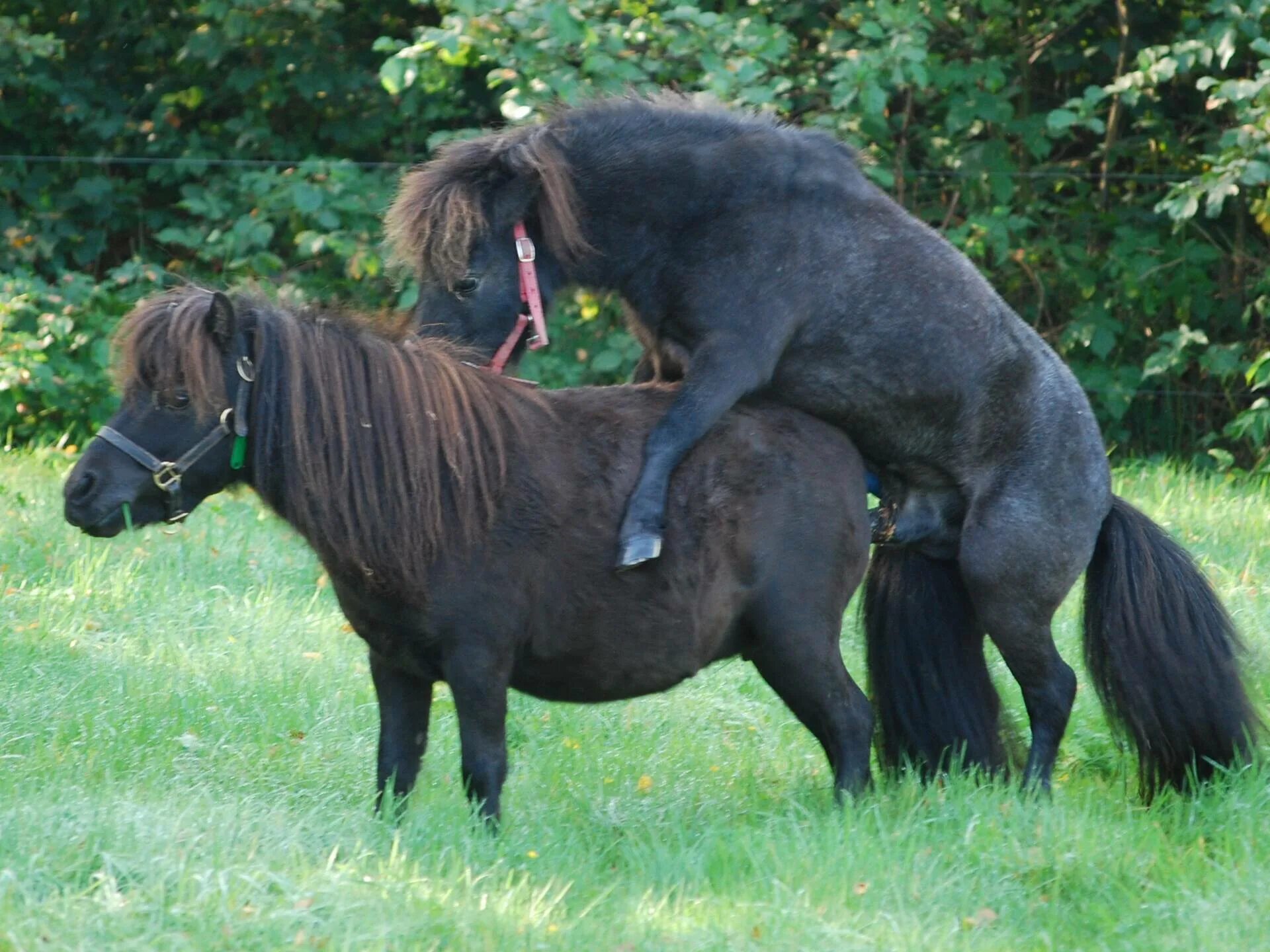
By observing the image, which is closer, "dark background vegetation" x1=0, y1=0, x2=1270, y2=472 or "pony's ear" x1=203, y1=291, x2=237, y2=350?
"pony's ear" x1=203, y1=291, x2=237, y2=350

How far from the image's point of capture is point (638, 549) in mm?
4203

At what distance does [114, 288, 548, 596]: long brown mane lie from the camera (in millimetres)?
3994

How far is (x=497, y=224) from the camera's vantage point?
4453 millimetres

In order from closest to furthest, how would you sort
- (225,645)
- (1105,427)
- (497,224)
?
(497,224) → (225,645) → (1105,427)

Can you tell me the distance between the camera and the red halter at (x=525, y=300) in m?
4.45

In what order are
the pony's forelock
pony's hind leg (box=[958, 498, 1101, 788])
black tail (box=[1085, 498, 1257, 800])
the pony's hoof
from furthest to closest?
black tail (box=[1085, 498, 1257, 800]), pony's hind leg (box=[958, 498, 1101, 788]), the pony's hoof, the pony's forelock

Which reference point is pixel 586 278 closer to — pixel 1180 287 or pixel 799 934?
pixel 799 934

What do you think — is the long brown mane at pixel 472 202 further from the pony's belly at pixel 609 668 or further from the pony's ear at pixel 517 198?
the pony's belly at pixel 609 668

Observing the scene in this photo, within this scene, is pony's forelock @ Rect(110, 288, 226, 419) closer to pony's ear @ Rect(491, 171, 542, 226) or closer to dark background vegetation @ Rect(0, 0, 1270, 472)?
pony's ear @ Rect(491, 171, 542, 226)

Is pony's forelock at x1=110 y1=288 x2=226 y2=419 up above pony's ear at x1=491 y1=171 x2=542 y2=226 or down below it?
below

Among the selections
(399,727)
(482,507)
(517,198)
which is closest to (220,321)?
(482,507)

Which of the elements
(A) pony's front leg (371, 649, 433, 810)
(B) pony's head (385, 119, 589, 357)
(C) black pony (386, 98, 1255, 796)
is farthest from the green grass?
(B) pony's head (385, 119, 589, 357)

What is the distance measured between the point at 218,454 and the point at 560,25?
4.67 m

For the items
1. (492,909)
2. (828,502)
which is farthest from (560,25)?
(492,909)
